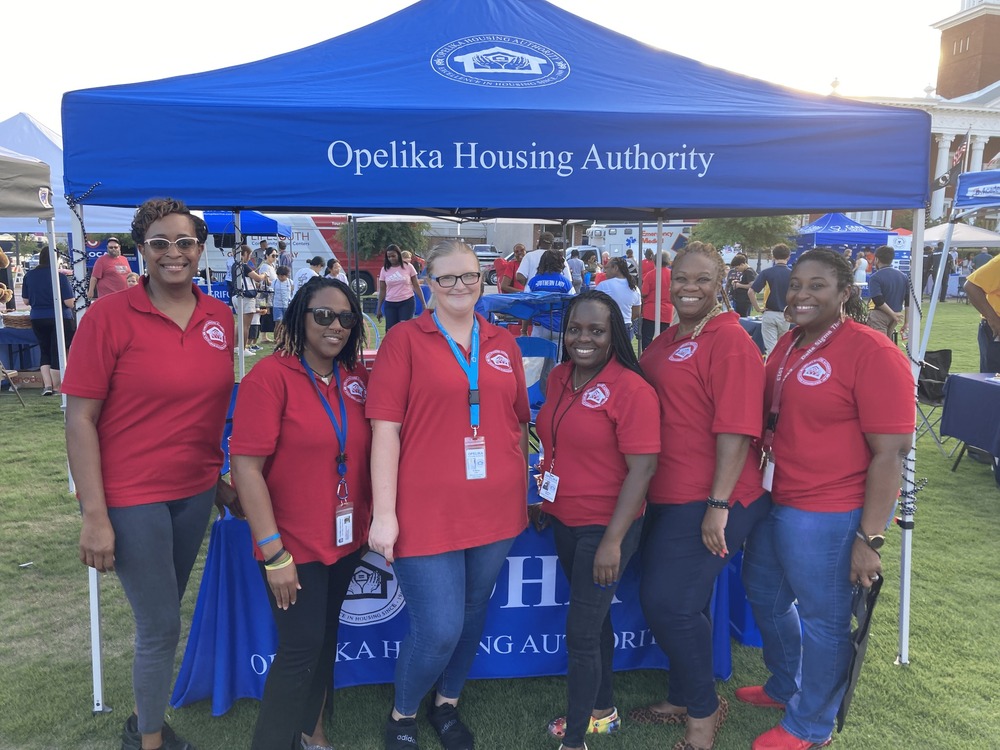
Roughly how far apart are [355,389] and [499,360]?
477 millimetres

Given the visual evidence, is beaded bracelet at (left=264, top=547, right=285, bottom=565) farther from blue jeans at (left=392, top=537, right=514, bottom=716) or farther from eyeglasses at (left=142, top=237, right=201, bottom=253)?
eyeglasses at (left=142, top=237, right=201, bottom=253)

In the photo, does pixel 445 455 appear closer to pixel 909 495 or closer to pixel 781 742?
pixel 781 742

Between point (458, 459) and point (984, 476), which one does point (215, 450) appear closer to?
point (458, 459)

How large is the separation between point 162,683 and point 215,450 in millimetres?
805

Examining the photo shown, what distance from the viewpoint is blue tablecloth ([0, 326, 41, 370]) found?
871 centimetres

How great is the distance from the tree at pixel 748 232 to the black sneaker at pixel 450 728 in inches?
1367

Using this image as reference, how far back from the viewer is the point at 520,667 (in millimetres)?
2936

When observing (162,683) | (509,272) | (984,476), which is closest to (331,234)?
(509,272)

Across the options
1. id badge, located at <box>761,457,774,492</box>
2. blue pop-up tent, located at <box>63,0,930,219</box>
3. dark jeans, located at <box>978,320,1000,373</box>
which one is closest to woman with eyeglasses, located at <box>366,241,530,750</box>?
blue pop-up tent, located at <box>63,0,930,219</box>

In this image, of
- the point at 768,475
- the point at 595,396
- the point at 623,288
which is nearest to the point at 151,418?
the point at 595,396

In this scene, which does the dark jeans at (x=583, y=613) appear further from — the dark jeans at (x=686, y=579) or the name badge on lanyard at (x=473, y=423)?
the name badge on lanyard at (x=473, y=423)

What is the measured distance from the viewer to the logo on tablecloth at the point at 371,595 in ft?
8.95

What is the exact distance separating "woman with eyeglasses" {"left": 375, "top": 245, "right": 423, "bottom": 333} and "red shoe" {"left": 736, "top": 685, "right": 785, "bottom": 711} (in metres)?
8.54

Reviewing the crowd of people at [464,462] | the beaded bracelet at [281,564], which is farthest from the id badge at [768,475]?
the beaded bracelet at [281,564]
